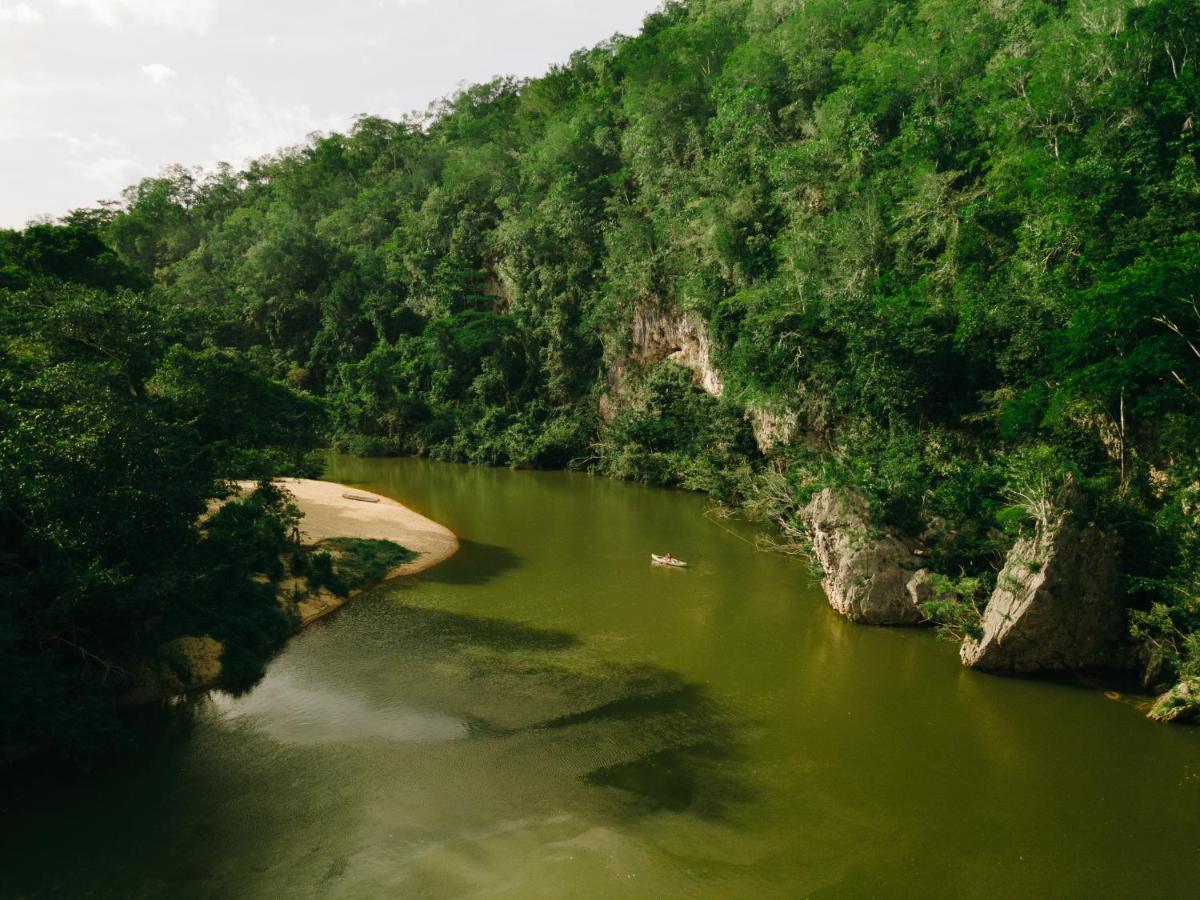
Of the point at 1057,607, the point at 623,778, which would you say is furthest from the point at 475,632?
the point at 1057,607

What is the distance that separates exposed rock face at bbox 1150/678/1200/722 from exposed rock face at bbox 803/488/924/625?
15.6 feet

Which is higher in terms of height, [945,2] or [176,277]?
[945,2]

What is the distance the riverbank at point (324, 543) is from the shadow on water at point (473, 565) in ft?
1.31

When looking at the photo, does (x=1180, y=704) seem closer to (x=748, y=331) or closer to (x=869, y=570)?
(x=869, y=570)

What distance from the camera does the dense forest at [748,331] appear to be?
1246cm

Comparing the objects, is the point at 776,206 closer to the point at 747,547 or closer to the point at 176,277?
the point at 747,547

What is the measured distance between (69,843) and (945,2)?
1453 inches

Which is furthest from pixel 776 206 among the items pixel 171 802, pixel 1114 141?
pixel 171 802

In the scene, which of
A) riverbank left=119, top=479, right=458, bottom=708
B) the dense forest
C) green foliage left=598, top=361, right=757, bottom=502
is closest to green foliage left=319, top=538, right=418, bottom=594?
riverbank left=119, top=479, right=458, bottom=708

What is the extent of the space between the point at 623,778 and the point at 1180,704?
9.14 m

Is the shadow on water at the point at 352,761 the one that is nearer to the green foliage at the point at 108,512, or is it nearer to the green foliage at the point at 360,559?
the green foliage at the point at 108,512

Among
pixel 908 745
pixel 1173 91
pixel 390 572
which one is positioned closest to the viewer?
pixel 908 745

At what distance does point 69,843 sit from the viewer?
31.1 ft

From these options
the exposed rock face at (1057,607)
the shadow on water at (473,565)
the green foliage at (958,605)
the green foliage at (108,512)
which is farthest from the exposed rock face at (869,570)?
the green foliage at (108,512)
